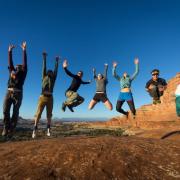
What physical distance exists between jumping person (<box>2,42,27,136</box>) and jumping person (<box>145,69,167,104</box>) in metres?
5.99

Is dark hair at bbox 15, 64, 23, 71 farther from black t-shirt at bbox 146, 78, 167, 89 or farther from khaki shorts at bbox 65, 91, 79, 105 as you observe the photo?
black t-shirt at bbox 146, 78, 167, 89

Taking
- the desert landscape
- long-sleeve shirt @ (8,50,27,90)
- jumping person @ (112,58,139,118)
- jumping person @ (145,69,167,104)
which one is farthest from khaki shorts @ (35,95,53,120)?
jumping person @ (145,69,167,104)

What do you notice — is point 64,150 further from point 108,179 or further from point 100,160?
point 108,179

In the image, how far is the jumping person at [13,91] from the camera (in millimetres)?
10508

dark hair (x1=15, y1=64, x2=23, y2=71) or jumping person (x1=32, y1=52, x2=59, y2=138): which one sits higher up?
dark hair (x1=15, y1=64, x2=23, y2=71)

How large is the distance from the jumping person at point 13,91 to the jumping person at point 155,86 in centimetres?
599

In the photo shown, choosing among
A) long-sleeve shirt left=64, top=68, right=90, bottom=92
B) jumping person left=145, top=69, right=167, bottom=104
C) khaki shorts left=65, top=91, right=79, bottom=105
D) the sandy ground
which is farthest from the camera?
jumping person left=145, top=69, right=167, bottom=104

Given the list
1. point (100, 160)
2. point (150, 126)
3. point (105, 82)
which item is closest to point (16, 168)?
point (100, 160)

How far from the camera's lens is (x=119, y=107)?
12953 millimetres

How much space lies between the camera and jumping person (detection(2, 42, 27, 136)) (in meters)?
10.5

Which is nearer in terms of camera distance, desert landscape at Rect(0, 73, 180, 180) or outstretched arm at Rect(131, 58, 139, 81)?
desert landscape at Rect(0, 73, 180, 180)

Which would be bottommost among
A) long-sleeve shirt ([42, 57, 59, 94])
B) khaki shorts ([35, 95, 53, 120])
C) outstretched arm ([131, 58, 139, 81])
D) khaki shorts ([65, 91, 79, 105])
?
khaki shorts ([35, 95, 53, 120])

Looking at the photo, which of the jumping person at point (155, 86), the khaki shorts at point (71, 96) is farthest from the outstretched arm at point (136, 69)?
the khaki shorts at point (71, 96)

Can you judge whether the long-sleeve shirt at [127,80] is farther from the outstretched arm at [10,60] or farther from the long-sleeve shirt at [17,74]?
the outstretched arm at [10,60]
